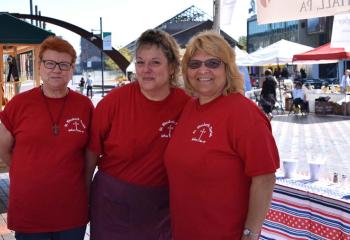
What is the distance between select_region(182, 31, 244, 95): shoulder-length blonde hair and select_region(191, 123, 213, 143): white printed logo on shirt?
0.20m

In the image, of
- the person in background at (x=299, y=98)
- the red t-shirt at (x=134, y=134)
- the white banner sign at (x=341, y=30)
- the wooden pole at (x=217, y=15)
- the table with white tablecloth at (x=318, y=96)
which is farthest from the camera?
the table with white tablecloth at (x=318, y=96)

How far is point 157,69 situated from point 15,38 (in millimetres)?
4105

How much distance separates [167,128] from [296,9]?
139 cm

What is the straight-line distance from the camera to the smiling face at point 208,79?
7.16 feet

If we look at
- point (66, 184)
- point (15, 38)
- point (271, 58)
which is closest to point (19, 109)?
point (66, 184)

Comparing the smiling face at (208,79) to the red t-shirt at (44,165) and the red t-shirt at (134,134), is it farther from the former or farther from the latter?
the red t-shirt at (44,165)

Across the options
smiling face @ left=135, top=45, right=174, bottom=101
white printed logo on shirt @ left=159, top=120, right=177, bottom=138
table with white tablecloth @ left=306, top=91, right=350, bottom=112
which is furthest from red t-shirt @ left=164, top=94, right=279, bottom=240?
table with white tablecloth @ left=306, top=91, right=350, bottom=112

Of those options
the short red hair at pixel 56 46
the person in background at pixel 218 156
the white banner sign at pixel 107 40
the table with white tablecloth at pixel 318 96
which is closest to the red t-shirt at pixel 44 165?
the short red hair at pixel 56 46

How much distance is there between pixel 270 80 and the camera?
1566cm

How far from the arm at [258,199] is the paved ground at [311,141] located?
3.15m

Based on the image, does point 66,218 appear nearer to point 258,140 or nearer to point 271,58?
point 258,140

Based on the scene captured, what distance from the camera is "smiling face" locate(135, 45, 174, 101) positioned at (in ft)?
7.91

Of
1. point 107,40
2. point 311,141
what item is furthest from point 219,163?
point 107,40

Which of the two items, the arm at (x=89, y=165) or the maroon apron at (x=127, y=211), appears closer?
the maroon apron at (x=127, y=211)
